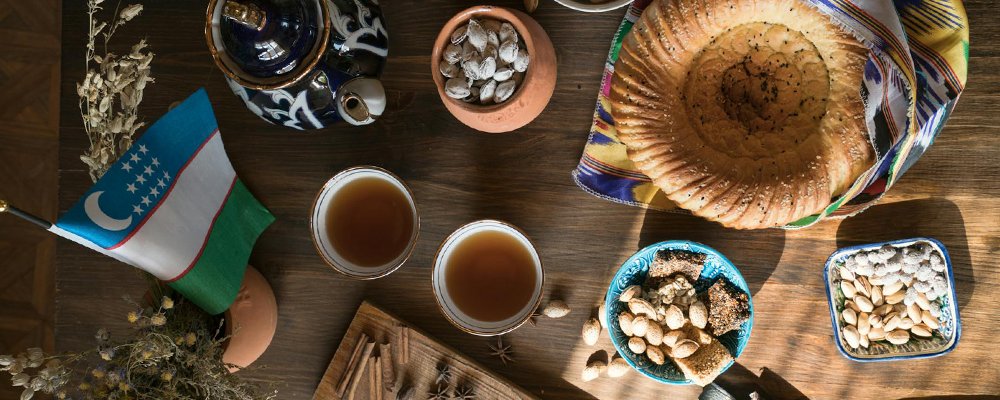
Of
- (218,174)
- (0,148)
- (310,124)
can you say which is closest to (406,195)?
(310,124)

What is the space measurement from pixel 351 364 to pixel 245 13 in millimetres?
645

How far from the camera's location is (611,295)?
1.08 meters

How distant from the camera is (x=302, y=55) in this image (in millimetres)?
866

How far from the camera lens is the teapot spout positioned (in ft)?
3.00

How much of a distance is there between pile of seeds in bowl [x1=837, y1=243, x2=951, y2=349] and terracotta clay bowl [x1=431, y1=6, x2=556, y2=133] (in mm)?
616

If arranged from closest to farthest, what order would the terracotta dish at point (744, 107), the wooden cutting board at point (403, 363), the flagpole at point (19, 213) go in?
the flagpole at point (19, 213)
the terracotta dish at point (744, 107)
the wooden cutting board at point (403, 363)

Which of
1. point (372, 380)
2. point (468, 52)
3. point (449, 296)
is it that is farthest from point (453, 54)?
point (372, 380)

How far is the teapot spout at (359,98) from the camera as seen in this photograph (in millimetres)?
915

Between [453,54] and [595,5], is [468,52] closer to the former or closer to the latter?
[453,54]

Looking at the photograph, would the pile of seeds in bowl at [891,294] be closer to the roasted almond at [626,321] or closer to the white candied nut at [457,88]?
the roasted almond at [626,321]

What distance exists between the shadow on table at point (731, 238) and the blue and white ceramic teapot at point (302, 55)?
531mm

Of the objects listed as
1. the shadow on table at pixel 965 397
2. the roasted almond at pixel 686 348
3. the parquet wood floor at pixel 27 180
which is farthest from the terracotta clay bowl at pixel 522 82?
the parquet wood floor at pixel 27 180

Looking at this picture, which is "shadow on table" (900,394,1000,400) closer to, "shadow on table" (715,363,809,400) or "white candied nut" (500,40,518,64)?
"shadow on table" (715,363,809,400)

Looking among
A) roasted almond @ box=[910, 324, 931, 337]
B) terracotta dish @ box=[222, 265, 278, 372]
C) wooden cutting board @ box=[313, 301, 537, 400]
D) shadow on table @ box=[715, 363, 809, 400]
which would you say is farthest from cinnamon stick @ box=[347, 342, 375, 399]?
roasted almond @ box=[910, 324, 931, 337]
